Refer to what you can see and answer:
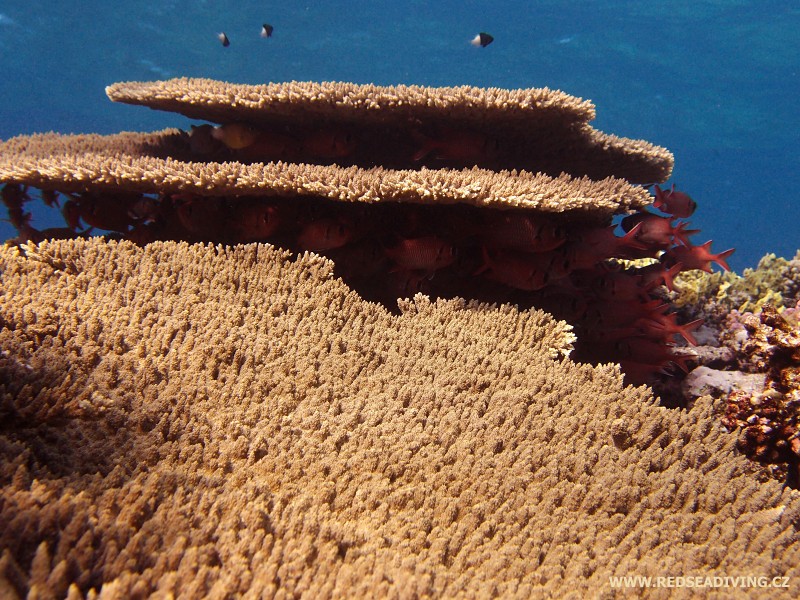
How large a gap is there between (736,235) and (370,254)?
99.7 meters

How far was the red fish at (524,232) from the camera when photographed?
11.6 feet

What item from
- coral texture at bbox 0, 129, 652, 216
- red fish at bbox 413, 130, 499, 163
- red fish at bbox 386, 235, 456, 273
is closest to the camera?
coral texture at bbox 0, 129, 652, 216

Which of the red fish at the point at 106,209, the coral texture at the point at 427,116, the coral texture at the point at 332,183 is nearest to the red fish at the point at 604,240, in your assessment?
the coral texture at the point at 332,183

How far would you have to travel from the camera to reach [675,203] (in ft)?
14.6

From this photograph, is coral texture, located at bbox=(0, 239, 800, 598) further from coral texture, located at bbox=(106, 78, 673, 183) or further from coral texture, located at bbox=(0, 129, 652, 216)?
coral texture, located at bbox=(106, 78, 673, 183)

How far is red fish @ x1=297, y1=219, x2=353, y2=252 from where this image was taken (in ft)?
12.0

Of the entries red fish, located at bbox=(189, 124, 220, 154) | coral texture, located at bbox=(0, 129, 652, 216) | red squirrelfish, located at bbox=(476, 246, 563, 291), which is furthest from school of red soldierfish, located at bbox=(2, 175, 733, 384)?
red fish, located at bbox=(189, 124, 220, 154)

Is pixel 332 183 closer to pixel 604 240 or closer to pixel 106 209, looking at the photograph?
pixel 604 240

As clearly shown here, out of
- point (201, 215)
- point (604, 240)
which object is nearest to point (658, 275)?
point (604, 240)

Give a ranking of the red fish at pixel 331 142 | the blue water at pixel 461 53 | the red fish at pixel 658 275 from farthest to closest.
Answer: the blue water at pixel 461 53 < the red fish at pixel 331 142 < the red fish at pixel 658 275

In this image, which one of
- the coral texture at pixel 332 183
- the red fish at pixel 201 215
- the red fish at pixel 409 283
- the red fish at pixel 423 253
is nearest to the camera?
the coral texture at pixel 332 183

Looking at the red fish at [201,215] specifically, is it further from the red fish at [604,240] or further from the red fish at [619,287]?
the red fish at [619,287]

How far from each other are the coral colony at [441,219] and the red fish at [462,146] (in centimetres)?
1

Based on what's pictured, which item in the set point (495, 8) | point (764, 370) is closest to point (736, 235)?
point (495, 8)
